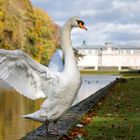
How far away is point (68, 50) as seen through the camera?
942 cm

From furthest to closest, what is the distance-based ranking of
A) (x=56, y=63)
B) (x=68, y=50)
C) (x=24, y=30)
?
(x=24, y=30)
(x=56, y=63)
(x=68, y=50)

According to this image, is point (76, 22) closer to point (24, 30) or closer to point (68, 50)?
point (68, 50)

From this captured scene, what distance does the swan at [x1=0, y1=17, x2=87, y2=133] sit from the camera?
909cm

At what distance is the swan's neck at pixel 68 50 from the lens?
9188mm

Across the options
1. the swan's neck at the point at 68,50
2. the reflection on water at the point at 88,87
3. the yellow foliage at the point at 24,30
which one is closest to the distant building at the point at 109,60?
the yellow foliage at the point at 24,30

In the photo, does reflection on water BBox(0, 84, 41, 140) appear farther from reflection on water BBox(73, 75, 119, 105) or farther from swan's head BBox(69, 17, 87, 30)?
reflection on water BBox(73, 75, 119, 105)

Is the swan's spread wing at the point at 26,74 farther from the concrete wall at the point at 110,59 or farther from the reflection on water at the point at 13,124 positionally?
the concrete wall at the point at 110,59

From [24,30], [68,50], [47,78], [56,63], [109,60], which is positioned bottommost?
[47,78]

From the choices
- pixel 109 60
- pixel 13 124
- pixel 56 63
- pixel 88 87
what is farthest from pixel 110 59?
pixel 56 63

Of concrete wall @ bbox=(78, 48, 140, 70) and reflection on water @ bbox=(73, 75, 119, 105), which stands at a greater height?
concrete wall @ bbox=(78, 48, 140, 70)

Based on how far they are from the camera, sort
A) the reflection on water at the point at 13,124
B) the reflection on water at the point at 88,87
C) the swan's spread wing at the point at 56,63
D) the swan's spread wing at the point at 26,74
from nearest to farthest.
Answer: the swan's spread wing at the point at 26,74, the swan's spread wing at the point at 56,63, the reflection on water at the point at 13,124, the reflection on water at the point at 88,87

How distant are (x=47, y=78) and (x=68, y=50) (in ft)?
1.99

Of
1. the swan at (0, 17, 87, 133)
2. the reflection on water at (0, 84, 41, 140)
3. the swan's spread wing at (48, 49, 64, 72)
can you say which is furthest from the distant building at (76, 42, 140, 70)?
the swan at (0, 17, 87, 133)

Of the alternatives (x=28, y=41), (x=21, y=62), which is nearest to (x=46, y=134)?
(x=21, y=62)
